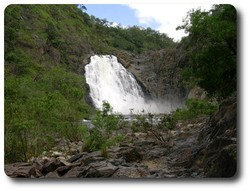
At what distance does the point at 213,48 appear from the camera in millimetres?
5141

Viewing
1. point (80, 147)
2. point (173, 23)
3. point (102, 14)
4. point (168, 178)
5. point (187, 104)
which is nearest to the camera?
point (168, 178)

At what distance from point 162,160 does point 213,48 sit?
1503 mm

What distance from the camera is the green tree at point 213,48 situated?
470cm

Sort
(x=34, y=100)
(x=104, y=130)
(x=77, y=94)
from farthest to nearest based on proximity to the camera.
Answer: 1. (x=77, y=94)
2. (x=34, y=100)
3. (x=104, y=130)

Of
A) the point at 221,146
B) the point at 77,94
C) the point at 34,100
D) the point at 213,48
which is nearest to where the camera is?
the point at 221,146

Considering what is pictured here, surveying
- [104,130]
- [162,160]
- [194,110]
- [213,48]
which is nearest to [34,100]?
[104,130]

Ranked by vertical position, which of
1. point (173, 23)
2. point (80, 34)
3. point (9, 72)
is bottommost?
point (9, 72)

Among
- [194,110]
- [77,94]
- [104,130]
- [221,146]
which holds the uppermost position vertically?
[77,94]

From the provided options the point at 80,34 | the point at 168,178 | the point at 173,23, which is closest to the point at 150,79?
the point at 80,34

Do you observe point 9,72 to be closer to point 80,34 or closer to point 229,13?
point 229,13

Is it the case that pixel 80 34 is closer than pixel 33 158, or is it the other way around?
pixel 33 158

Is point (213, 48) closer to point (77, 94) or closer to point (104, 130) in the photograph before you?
point (104, 130)

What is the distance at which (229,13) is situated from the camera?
15.3 ft

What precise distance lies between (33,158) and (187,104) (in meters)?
2.95
